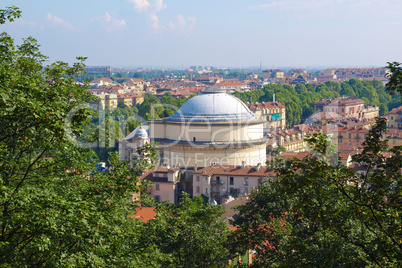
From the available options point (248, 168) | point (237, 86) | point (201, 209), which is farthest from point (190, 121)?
point (237, 86)

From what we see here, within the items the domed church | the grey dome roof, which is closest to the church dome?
the domed church

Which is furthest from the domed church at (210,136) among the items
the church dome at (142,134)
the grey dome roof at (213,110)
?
the church dome at (142,134)

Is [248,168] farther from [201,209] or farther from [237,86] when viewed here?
[237,86]

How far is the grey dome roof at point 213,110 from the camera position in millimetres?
39344

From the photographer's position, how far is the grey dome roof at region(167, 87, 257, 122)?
39.3m

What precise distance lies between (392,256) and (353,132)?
56.8 metres

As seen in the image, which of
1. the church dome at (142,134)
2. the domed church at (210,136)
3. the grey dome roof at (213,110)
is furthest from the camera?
the church dome at (142,134)

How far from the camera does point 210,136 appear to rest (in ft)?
127

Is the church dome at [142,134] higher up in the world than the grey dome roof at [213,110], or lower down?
lower down

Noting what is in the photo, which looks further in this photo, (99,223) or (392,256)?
(99,223)

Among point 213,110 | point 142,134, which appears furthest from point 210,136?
point 142,134

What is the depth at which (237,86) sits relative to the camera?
154 m

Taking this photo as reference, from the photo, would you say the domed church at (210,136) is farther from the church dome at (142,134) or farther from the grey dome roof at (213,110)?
the church dome at (142,134)

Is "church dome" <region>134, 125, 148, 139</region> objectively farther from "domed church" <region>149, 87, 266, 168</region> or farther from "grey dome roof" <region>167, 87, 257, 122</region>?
"grey dome roof" <region>167, 87, 257, 122</region>
